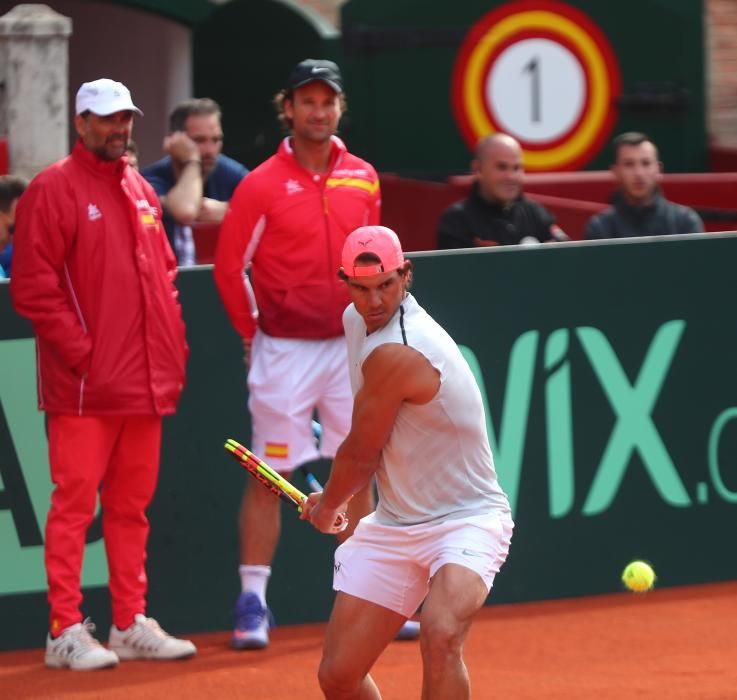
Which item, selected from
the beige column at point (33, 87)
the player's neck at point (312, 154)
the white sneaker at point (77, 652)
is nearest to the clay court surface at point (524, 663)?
the white sneaker at point (77, 652)

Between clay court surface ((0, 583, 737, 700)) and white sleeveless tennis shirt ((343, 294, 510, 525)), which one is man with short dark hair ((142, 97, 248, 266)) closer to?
clay court surface ((0, 583, 737, 700))

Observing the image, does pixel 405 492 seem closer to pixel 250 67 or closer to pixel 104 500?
pixel 104 500

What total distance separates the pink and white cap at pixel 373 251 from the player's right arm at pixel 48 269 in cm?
165

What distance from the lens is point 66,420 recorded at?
7.02 meters

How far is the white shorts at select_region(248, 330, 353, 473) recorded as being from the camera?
24.4 ft

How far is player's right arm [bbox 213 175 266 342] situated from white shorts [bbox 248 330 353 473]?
0.56 feet

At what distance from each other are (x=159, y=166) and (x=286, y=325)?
1.58 m

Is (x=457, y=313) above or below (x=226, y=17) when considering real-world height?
below

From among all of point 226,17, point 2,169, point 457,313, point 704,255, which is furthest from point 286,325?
point 226,17

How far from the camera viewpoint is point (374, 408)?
218 inches

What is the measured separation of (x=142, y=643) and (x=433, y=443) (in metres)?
2.15

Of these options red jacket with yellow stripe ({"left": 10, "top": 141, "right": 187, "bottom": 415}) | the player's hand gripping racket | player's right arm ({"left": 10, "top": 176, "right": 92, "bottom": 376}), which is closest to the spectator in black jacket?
red jacket with yellow stripe ({"left": 10, "top": 141, "right": 187, "bottom": 415})

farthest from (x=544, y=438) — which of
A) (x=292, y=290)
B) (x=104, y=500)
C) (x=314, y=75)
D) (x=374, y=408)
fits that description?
(x=374, y=408)

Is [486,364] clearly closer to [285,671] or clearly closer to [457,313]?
[457,313]
